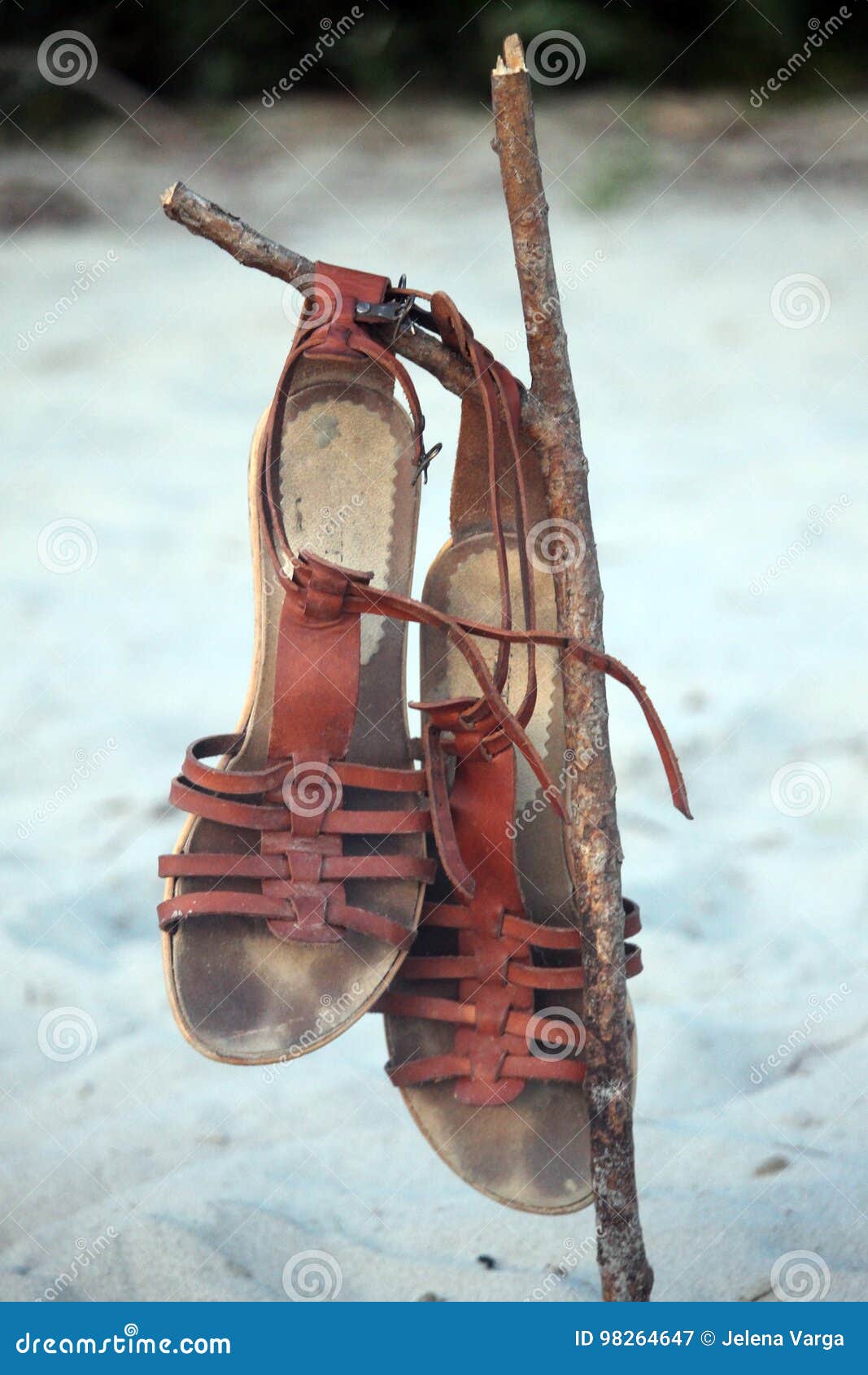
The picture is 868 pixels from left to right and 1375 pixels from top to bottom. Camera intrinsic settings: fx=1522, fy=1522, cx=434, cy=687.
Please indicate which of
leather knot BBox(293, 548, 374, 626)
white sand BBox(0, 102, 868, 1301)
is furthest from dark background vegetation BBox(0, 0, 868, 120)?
leather knot BBox(293, 548, 374, 626)

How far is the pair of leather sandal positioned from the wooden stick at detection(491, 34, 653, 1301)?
0.02m

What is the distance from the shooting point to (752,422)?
212 centimetres

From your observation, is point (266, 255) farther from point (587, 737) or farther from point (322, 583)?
Result: point (587, 737)

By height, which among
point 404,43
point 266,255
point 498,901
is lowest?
point 498,901

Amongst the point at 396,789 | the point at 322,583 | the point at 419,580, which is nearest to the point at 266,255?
the point at 322,583

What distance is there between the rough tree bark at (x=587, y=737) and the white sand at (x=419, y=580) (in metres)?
0.32

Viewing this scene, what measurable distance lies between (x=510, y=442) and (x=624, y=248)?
53.3 inches

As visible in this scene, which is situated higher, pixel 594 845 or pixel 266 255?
pixel 266 255

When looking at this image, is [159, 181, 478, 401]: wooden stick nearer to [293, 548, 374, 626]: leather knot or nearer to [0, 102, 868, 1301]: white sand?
[293, 548, 374, 626]: leather knot

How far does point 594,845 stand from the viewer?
3.17ft

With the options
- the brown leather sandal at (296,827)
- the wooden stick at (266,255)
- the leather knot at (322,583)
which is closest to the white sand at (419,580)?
the brown leather sandal at (296,827)

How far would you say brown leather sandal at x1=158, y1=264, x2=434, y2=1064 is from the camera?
933 millimetres

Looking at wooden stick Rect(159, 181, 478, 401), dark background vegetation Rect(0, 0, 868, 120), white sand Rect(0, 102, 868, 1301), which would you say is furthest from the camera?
dark background vegetation Rect(0, 0, 868, 120)

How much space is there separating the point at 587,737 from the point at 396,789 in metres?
0.13
